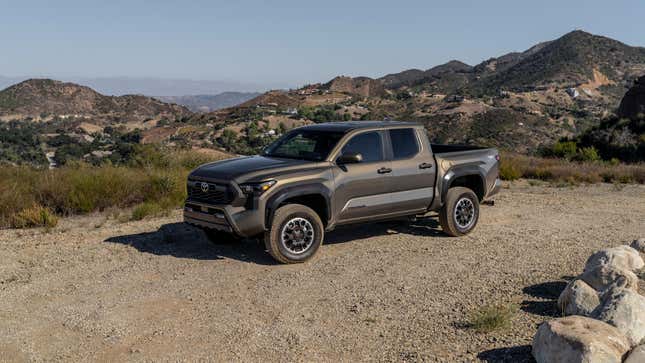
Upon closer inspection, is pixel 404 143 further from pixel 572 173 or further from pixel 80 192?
pixel 572 173

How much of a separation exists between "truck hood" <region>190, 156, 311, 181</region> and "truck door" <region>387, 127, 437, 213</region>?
1.48 metres

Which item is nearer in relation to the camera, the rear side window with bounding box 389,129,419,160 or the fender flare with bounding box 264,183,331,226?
the fender flare with bounding box 264,183,331,226

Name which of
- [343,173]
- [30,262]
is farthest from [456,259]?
[30,262]

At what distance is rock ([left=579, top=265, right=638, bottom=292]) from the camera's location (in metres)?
6.33

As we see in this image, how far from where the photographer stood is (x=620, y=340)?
473 cm

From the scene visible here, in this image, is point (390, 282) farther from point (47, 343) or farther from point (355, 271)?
point (47, 343)

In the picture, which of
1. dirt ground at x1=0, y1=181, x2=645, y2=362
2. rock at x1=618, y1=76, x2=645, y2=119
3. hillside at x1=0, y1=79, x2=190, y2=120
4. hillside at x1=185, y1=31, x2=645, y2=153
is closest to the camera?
dirt ground at x1=0, y1=181, x2=645, y2=362

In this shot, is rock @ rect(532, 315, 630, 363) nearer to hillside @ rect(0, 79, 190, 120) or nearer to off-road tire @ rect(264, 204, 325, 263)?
off-road tire @ rect(264, 204, 325, 263)

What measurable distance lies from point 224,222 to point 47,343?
108 inches

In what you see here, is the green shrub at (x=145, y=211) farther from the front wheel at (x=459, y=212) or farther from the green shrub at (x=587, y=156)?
the green shrub at (x=587, y=156)

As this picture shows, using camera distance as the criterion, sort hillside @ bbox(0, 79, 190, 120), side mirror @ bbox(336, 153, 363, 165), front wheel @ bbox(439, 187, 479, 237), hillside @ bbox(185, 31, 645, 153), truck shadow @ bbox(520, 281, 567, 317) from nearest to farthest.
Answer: truck shadow @ bbox(520, 281, 567, 317)
side mirror @ bbox(336, 153, 363, 165)
front wheel @ bbox(439, 187, 479, 237)
hillside @ bbox(185, 31, 645, 153)
hillside @ bbox(0, 79, 190, 120)

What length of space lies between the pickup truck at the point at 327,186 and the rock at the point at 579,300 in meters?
3.24

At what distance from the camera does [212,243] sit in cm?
934

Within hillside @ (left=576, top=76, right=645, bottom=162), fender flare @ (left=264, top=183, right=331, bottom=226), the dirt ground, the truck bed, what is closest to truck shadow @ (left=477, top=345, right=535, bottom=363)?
the dirt ground
